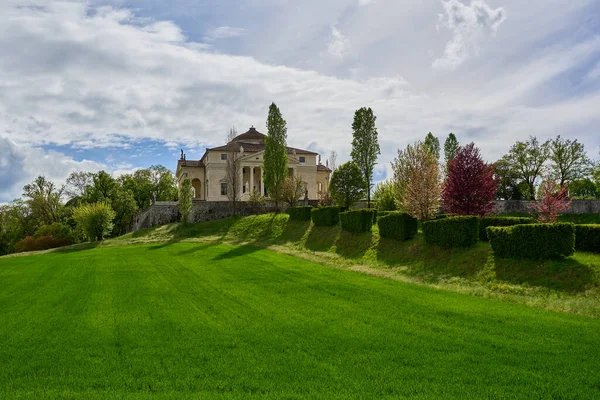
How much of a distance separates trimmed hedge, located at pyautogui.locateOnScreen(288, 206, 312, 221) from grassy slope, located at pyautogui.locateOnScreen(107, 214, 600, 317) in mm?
1825

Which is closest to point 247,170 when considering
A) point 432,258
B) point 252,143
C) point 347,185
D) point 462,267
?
point 252,143

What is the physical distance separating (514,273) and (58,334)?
12779mm

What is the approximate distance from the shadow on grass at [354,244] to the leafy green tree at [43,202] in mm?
49147

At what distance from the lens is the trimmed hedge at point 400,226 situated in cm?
2013

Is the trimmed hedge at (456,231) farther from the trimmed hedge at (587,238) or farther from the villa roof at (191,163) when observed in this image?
the villa roof at (191,163)

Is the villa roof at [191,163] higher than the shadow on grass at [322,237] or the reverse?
higher

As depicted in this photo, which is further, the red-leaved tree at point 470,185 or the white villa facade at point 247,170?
the white villa facade at point 247,170

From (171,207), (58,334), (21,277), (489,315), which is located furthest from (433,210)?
(171,207)

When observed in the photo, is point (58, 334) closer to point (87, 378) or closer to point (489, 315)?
point (87, 378)

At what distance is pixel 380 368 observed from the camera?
6.23 m

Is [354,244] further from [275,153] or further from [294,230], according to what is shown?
[275,153]

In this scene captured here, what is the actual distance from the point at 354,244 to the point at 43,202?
2051 inches

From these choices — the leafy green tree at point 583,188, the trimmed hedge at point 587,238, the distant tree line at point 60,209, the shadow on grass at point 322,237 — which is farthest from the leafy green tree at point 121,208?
the leafy green tree at point 583,188

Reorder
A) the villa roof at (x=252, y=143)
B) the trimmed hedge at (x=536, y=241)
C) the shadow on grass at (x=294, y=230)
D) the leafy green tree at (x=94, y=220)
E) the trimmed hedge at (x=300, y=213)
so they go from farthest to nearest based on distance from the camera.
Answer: the villa roof at (x=252, y=143) < the leafy green tree at (x=94, y=220) < the trimmed hedge at (x=300, y=213) < the shadow on grass at (x=294, y=230) < the trimmed hedge at (x=536, y=241)
